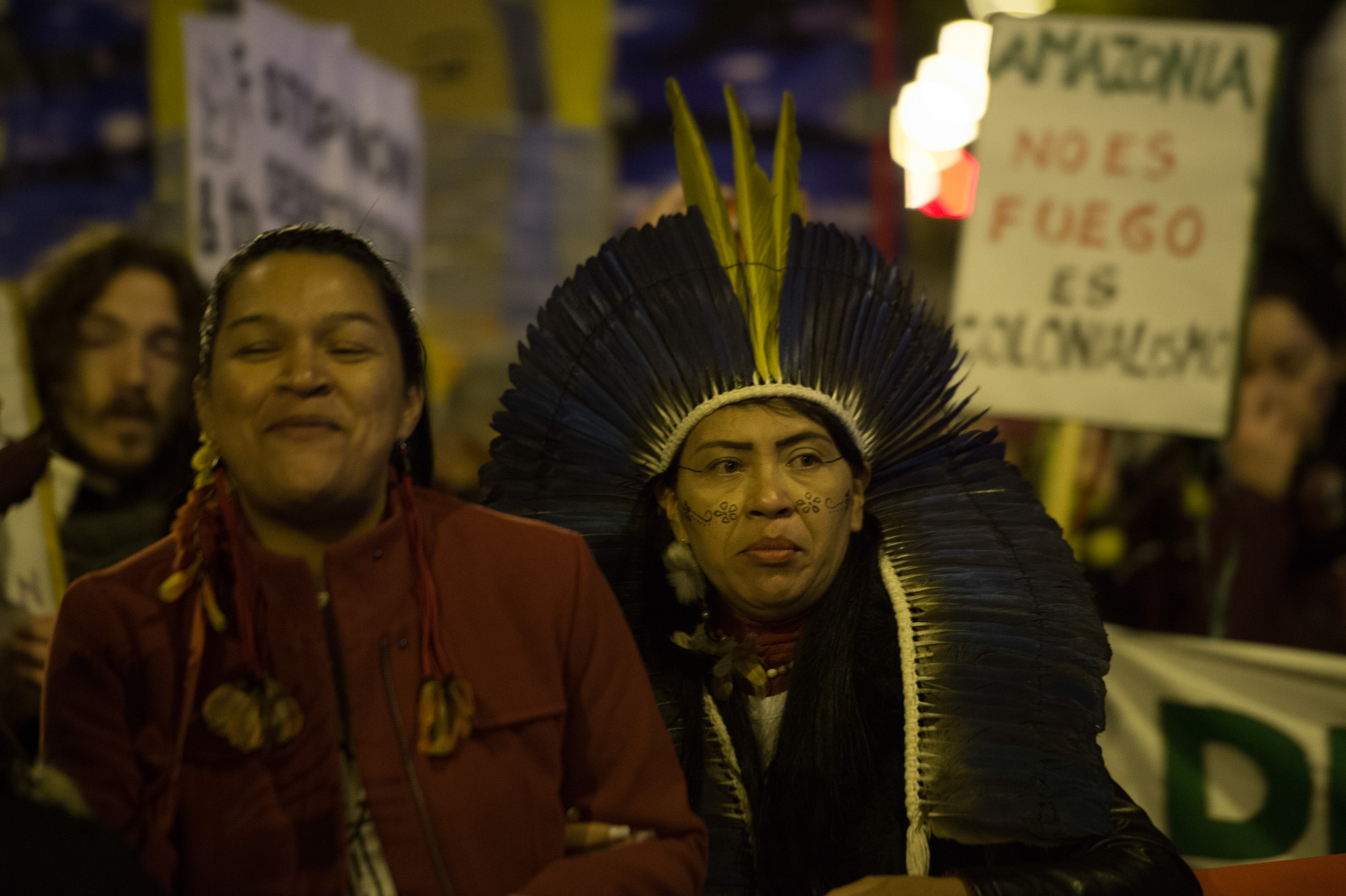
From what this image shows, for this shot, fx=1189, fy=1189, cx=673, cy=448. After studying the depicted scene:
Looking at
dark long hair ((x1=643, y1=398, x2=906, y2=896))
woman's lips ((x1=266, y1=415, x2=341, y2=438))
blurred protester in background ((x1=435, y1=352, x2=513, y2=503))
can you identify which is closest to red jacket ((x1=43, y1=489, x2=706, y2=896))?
woman's lips ((x1=266, y1=415, x2=341, y2=438))

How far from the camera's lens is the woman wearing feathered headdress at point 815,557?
2006mm

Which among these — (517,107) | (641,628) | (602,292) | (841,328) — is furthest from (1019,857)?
(517,107)

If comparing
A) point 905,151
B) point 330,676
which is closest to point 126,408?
point 330,676

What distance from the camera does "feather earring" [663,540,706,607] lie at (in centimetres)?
212

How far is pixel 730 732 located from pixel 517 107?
243 inches

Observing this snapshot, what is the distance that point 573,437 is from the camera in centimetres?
222

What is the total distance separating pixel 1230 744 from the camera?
3.38 m

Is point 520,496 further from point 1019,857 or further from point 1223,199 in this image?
point 1223,199

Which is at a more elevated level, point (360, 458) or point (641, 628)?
point (360, 458)

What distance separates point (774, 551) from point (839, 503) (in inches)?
6.0

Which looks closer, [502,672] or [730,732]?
[502,672]

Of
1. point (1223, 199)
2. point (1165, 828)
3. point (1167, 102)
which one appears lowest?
point (1165, 828)

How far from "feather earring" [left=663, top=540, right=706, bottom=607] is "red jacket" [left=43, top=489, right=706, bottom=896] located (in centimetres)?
47

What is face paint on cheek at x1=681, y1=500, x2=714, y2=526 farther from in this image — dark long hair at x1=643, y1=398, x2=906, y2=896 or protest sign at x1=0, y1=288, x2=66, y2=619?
protest sign at x1=0, y1=288, x2=66, y2=619
